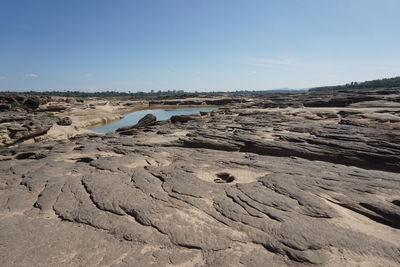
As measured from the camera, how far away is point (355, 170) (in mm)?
10984

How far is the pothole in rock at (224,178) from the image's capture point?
426 inches

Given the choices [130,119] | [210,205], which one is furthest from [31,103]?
[210,205]

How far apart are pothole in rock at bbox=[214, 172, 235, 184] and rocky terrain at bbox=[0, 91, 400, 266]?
0.15ft

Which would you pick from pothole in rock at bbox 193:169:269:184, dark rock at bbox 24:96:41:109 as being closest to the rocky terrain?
pothole in rock at bbox 193:169:269:184

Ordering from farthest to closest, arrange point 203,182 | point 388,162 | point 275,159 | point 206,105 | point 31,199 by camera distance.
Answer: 1. point 206,105
2. point 275,159
3. point 388,162
4. point 203,182
5. point 31,199

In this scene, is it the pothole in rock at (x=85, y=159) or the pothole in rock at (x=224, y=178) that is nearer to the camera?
the pothole in rock at (x=224, y=178)

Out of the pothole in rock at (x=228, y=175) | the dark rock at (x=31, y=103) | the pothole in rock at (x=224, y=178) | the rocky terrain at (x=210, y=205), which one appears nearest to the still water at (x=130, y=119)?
the dark rock at (x=31, y=103)

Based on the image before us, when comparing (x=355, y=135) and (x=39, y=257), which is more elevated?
(x=355, y=135)

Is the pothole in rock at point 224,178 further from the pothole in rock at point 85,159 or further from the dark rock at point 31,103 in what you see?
the dark rock at point 31,103

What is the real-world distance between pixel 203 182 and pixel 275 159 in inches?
179

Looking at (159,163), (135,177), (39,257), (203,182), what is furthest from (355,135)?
(39,257)

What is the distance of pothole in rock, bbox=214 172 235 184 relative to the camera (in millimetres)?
10812

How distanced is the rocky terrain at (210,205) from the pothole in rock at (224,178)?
0.05 meters

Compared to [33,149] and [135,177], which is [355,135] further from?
[33,149]
